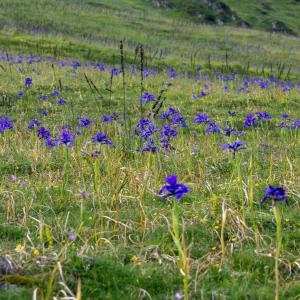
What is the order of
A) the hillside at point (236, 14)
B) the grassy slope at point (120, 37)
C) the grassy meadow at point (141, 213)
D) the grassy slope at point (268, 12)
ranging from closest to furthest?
the grassy meadow at point (141, 213) → the grassy slope at point (120, 37) → the hillside at point (236, 14) → the grassy slope at point (268, 12)

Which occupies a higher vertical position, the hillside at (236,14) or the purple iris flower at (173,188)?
the hillside at (236,14)

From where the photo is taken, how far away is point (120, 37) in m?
34.4

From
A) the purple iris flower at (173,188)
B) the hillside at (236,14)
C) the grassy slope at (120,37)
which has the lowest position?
the grassy slope at (120,37)

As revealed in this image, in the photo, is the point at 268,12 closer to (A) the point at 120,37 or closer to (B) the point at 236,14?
(B) the point at 236,14

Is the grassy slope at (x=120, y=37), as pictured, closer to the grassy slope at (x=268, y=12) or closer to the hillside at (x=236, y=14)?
the hillside at (x=236, y=14)

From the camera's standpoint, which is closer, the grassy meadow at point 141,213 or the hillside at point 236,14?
the grassy meadow at point 141,213

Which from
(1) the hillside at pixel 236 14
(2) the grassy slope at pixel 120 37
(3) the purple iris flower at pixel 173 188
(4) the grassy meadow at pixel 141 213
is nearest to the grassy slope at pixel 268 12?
(1) the hillside at pixel 236 14

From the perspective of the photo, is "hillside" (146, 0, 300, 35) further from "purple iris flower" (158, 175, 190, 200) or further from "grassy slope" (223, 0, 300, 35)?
"purple iris flower" (158, 175, 190, 200)

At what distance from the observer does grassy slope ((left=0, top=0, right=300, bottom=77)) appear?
80.6ft

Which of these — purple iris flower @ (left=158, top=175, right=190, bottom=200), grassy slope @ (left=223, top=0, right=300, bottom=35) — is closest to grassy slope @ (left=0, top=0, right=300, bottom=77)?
grassy slope @ (left=223, top=0, right=300, bottom=35)

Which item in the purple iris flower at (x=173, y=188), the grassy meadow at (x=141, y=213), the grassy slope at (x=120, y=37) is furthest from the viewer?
the grassy slope at (x=120, y=37)

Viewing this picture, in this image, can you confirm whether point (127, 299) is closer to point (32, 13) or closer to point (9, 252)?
point (9, 252)

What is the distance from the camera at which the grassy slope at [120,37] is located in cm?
2458

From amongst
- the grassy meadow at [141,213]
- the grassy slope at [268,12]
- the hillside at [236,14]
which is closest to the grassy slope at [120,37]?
the hillside at [236,14]
